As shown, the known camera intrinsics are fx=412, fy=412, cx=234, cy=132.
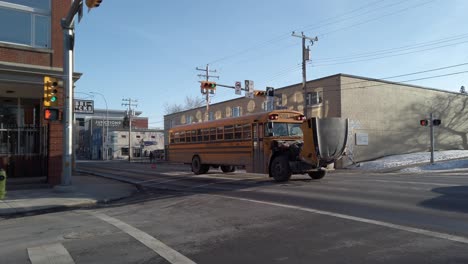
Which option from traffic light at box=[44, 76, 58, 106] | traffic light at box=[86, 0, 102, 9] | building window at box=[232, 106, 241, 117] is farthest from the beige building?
traffic light at box=[86, 0, 102, 9]

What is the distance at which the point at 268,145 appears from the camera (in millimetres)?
17719

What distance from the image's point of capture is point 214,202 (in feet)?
39.4

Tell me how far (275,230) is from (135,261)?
2.85 meters

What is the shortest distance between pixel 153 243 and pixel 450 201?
281 inches

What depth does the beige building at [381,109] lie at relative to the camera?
33031 millimetres

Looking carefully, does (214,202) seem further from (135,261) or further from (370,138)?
(370,138)

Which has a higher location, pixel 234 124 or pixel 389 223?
pixel 234 124

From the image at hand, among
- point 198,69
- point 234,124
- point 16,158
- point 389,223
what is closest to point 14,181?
point 16,158

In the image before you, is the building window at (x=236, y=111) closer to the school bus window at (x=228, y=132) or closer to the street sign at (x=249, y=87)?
the street sign at (x=249, y=87)

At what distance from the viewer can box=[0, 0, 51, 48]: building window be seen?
16469 millimetres

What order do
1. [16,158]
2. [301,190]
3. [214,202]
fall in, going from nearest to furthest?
[214,202], [301,190], [16,158]

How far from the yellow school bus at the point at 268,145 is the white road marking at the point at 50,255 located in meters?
10.7

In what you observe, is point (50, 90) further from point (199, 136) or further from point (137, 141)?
point (137, 141)

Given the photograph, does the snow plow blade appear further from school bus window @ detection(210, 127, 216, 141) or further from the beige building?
the beige building
